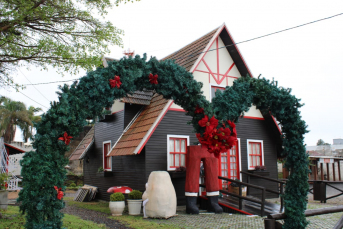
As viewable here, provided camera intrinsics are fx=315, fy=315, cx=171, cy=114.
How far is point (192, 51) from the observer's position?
501 inches

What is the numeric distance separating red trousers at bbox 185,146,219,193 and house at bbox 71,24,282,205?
5.75 ft

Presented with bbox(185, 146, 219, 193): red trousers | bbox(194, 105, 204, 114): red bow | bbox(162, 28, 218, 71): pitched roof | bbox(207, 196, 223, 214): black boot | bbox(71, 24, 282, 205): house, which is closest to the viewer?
bbox(194, 105, 204, 114): red bow

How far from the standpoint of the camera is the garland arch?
4285 mm

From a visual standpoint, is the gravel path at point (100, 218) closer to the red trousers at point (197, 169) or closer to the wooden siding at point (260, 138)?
the red trousers at point (197, 169)

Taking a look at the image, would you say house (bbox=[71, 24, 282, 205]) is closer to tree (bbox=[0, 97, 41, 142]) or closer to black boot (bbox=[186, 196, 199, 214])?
black boot (bbox=[186, 196, 199, 214])

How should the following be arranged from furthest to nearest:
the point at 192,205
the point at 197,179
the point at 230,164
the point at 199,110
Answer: the point at 230,164, the point at 192,205, the point at 197,179, the point at 199,110

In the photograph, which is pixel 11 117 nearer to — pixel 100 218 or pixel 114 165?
pixel 114 165

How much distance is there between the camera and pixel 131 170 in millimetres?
11914


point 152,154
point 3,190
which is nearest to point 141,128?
point 152,154

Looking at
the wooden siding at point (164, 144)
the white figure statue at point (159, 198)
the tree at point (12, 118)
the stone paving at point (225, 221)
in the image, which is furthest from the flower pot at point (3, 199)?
the tree at point (12, 118)

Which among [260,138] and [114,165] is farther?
[260,138]

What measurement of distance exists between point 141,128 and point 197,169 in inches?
110

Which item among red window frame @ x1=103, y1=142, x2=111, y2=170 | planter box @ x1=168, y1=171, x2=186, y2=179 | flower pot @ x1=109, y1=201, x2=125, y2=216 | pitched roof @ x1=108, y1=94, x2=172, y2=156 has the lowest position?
flower pot @ x1=109, y1=201, x2=125, y2=216

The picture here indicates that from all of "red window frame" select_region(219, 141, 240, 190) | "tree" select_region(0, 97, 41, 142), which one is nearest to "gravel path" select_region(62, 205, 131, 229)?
"red window frame" select_region(219, 141, 240, 190)
